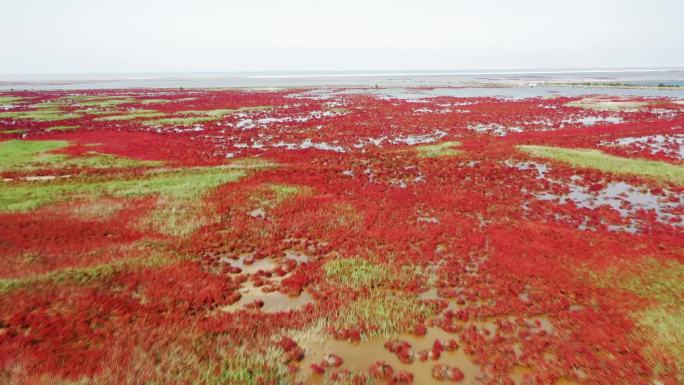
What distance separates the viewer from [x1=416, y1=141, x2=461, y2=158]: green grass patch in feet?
95.5

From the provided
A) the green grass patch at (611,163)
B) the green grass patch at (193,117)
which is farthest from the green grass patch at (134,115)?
the green grass patch at (611,163)

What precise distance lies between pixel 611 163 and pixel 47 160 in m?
42.5

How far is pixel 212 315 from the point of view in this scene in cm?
1032

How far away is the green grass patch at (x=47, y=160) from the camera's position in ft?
85.5

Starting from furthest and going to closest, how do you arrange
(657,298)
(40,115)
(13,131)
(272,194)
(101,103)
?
(101,103)
(40,115)
(13,131)
(272,194)
(657,298)

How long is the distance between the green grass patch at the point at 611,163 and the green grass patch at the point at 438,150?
5.81m

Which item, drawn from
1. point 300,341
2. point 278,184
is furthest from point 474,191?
point 300,341

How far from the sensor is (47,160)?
2745 centimetres

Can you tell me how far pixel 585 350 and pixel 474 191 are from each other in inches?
494

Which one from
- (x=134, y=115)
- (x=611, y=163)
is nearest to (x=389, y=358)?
(x=611, y=163)

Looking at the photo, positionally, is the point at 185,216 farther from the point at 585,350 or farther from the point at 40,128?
the point at 40,128

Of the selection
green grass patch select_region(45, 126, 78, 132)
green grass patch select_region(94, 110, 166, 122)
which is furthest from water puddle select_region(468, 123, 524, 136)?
green grass patch select_region(45, 126, 78, 132)

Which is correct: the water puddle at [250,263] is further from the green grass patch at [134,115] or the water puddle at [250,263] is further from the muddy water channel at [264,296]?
the green grass patch at [134,115]

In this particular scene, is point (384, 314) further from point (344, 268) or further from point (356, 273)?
point (344, 268)
